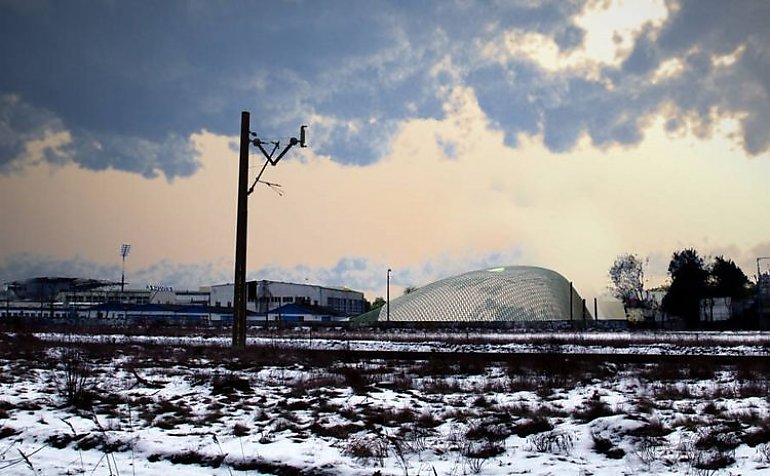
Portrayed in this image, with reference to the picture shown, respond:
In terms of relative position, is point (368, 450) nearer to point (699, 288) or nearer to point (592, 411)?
point (592, 411)

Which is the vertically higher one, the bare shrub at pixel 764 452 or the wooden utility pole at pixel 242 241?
the wooden utility pole at pixel 242 241

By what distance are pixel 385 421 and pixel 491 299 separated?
75855 millimetres

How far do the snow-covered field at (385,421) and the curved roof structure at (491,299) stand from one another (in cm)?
6697

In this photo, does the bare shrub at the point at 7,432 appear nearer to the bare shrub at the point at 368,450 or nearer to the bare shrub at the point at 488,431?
the bare shrub at the point at 368,450

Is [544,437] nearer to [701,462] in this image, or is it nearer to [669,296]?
[701,462]

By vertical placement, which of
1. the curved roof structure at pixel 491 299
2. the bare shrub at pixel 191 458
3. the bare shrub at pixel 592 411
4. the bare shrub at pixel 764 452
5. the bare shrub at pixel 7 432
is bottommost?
the bare shrub at pixel 191 458

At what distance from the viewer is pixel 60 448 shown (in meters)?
8.00

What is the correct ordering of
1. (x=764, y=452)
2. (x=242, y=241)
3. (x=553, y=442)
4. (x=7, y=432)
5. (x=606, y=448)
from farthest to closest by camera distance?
(x=242, y=241) < (x=7, y=432) < (x=553, y=442) < (x=606, y=448) < (x=764, y=452)

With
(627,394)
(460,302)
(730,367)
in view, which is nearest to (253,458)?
(627,394)

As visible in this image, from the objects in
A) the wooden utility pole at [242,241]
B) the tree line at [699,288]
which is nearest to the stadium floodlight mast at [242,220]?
the wooden utility pole at [242,241]

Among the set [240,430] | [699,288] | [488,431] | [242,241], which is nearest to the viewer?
[488,431]

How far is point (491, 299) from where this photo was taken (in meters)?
83.8

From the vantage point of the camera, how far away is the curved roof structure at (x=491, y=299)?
8200 centimetres

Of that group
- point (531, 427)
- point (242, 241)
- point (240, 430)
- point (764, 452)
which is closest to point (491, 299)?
point (242, 241)
